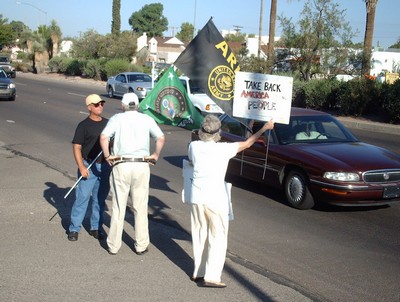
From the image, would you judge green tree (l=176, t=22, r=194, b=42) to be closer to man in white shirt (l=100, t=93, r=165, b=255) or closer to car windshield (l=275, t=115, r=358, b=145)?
car windshield (l=275, t=115, r=358, b=145)

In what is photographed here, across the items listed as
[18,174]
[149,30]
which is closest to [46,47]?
[18,174]

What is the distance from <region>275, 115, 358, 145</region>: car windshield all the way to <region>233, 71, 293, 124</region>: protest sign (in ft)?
6.39

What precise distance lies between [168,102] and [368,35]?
23036 millimetres

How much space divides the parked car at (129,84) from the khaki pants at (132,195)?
23433mm

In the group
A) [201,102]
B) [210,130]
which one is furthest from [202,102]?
[210,130]

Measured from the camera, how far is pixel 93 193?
21.6 feet

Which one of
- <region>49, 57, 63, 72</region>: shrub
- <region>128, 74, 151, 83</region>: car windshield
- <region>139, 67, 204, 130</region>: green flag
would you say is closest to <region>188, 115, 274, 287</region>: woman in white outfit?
<region>139, 67, 204, 130</region>: green flag

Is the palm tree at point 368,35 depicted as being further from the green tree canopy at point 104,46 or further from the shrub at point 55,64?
the shrub at point 55,64

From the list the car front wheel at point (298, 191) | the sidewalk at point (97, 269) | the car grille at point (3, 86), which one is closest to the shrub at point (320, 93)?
the car grille at point (3, 86)

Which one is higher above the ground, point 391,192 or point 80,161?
point 80,161

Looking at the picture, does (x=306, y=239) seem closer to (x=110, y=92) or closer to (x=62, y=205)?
(x=62, y=205)

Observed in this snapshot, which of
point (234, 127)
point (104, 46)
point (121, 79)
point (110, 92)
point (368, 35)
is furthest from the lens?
point (104, 46)

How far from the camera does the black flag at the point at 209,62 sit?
739cm

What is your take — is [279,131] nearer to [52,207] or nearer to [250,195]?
[250,195]
